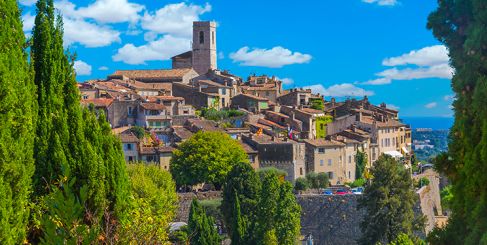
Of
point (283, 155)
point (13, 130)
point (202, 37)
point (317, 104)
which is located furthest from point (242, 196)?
point (202, 37)

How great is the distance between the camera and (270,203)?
35.3 meters

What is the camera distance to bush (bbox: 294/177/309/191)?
55.0m

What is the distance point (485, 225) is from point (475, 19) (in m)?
2.59

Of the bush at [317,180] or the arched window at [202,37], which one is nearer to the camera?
the bush at [317,180]

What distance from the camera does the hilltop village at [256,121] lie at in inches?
2416

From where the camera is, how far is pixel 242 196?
3753cm

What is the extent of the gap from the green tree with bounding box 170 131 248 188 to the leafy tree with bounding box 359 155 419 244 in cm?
2106

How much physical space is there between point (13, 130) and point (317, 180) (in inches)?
1974

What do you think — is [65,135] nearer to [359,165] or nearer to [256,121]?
[359,165]

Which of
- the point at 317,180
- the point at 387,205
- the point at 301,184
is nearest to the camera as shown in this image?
the point at 387,205

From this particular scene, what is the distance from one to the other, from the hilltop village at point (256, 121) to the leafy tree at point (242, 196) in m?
19.5

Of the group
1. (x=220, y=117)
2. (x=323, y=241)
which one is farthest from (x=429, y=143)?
(x=323, y=241)

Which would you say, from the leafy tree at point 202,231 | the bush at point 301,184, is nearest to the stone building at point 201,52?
the bush at point 301,184

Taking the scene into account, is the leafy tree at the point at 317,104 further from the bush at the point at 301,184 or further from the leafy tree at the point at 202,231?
the leafy tree at the point at 202,231
